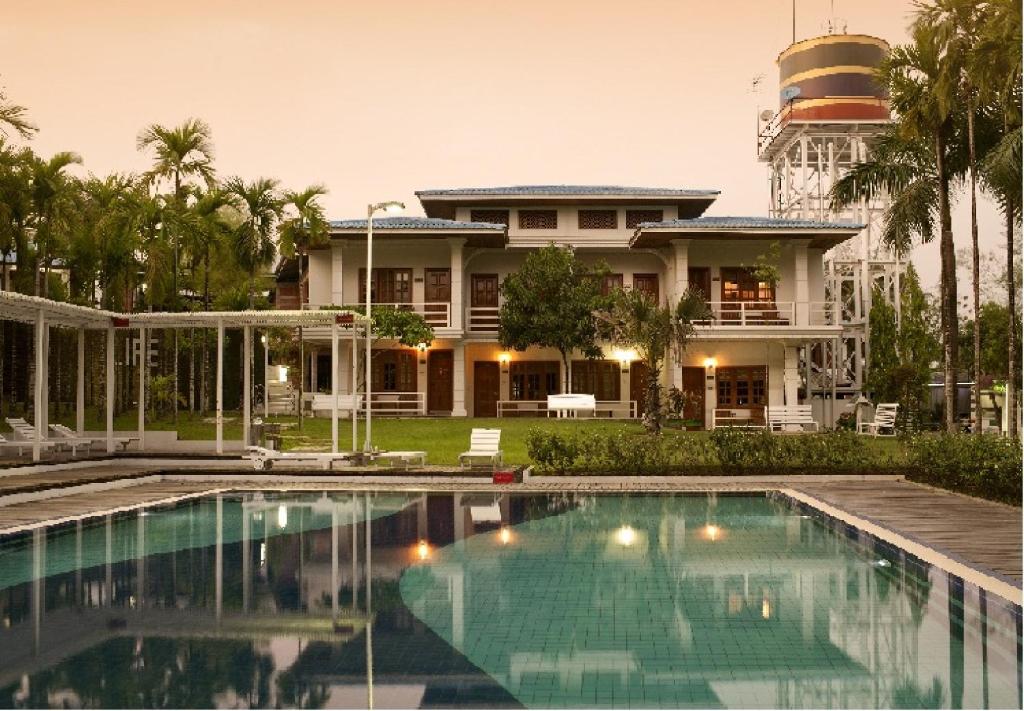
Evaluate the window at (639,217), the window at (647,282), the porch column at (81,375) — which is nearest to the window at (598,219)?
the window at (639,217)

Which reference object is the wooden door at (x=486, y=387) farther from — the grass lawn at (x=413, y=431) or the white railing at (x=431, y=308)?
the grass lawn at (x=413, y=431)

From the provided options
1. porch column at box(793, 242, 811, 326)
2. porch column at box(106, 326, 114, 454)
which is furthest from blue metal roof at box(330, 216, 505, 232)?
porch column at box(106, 326, 114, 454)

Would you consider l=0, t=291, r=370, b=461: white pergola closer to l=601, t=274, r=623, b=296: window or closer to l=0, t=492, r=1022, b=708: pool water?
l=0, t=492, r=1022, b=708: pool water

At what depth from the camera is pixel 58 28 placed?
10602 mm

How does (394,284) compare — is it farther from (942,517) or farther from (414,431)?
(942,517)

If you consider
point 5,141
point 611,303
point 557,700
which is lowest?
point 557,700

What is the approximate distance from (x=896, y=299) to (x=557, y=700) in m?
31.6

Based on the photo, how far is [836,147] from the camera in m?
38.7

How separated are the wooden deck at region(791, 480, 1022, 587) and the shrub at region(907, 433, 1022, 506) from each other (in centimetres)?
19

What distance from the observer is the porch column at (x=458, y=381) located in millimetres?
31469

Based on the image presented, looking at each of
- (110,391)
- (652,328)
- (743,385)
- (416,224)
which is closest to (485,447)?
(652,328)

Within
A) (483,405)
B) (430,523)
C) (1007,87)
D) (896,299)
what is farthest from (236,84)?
(896,299)

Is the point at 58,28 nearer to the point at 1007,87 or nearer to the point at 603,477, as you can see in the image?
the point at 603,477

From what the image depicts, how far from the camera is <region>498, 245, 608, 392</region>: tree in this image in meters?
30.1
